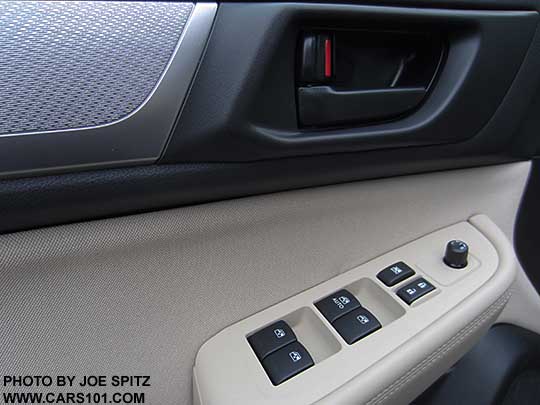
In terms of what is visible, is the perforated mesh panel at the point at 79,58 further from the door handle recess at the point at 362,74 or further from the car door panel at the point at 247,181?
the door handle recess at the point at 362,74

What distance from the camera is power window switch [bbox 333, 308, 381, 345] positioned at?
0.54m

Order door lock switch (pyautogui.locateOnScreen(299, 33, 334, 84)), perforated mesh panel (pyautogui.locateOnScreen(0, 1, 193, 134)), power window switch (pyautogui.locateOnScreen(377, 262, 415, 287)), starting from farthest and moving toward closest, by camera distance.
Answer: power window switch (pyautogui.locateOnScreen(377, 262, 415, 287))
door lock switch (pyautogui.locateOnScreen(299, 33, 334, 84))
perforated mesh panel (pyautogui.locateOnScreen(0, 1, 193, 134))

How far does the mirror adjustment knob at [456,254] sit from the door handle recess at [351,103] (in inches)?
9.4

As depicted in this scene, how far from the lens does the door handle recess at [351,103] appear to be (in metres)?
0.52

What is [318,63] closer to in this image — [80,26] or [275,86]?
[275,86]

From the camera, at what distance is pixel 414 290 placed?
23.6 inches

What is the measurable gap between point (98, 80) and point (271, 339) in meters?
0.40

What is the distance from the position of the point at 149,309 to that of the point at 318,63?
40 cm

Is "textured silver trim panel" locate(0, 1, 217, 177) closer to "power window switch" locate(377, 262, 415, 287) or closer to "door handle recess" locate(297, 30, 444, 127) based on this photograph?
"door handle recess" locate(297, 30, 444, 127)

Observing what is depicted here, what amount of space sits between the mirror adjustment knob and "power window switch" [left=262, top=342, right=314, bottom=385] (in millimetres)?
292

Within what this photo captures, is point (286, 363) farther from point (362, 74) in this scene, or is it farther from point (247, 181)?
point (362, 74)

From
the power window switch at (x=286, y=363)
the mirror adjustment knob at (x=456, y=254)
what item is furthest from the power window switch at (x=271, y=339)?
the mirror adjustment knob at (x=456, y=254)

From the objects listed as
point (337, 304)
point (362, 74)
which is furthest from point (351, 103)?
point (337, 304)

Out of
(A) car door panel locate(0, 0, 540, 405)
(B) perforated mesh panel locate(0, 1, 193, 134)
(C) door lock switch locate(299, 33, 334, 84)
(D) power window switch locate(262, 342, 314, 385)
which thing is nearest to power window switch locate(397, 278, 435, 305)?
(A) car door panel locate(0, 0, 540, 405)
